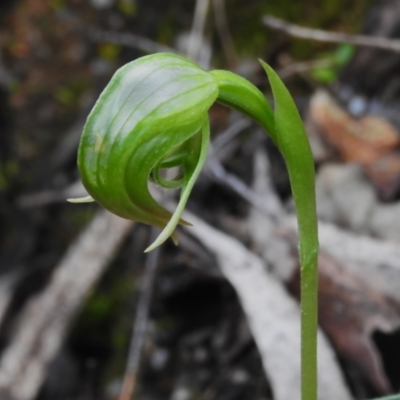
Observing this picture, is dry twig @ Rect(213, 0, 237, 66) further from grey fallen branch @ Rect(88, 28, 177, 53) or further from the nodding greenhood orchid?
the nodding greenhood orchid

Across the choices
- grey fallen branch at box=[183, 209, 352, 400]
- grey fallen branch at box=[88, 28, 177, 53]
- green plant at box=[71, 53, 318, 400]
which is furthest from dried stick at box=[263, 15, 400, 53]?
green plant at box=[71, 53, 318, 400]

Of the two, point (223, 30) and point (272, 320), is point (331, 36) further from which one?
point (272, 320)

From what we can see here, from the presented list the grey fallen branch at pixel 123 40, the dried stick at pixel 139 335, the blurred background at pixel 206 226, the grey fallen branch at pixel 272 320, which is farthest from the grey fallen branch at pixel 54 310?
the grey fallen branch at pixel 123 40

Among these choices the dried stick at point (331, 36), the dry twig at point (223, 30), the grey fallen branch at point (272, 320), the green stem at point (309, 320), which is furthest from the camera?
the dry twig at point (223, 30)

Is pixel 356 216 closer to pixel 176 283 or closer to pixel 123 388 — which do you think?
pixel 176 283

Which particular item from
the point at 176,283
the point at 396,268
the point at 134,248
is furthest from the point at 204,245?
the point at 396,268

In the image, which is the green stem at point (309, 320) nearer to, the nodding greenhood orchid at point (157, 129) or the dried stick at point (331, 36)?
the nodding greenhood orchid at point (157, 129)

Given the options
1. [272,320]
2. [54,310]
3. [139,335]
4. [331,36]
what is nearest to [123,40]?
[331,36]
